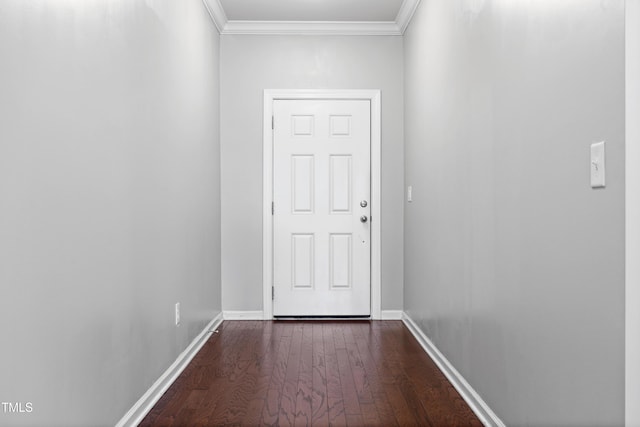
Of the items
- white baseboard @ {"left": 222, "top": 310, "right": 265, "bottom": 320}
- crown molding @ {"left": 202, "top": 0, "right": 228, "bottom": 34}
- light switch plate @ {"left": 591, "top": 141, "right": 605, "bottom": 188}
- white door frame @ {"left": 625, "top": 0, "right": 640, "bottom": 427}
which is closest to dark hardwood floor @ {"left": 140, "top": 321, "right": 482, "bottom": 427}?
white baseboard @ {"left": 222, "top": 310, "right": 265, "bottom": 320}

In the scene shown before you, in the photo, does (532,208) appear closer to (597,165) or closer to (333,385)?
(597,165)

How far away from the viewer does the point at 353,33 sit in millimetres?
4500

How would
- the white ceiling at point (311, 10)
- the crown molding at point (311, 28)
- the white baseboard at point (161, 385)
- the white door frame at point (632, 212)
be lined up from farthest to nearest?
the crown molding at point (311, 28) → the white ceiling at point (311, 10) → the white baseboard at point (161, 385) → the white door frame at point (632, 212)

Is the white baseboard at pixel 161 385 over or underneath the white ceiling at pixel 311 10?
underneath

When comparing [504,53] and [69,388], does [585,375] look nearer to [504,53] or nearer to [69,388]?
[504,53]

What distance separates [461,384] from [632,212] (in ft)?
5.48

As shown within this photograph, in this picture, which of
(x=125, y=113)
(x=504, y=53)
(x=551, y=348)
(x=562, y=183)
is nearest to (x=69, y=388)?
(x=125, y=113)

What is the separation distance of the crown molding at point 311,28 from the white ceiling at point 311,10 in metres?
0.05

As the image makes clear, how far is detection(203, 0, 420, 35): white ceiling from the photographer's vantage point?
4.05m

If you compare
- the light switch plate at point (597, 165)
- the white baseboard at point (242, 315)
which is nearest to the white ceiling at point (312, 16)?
the white baseboard at point (242, 315)

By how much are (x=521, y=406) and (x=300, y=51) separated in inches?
133

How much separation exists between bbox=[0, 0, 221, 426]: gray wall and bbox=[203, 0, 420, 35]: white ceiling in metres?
1.01

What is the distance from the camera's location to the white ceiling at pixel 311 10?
4.04 metres

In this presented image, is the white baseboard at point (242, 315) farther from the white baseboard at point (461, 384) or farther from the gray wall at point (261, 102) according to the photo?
the white baseboard at point (461, 384)
